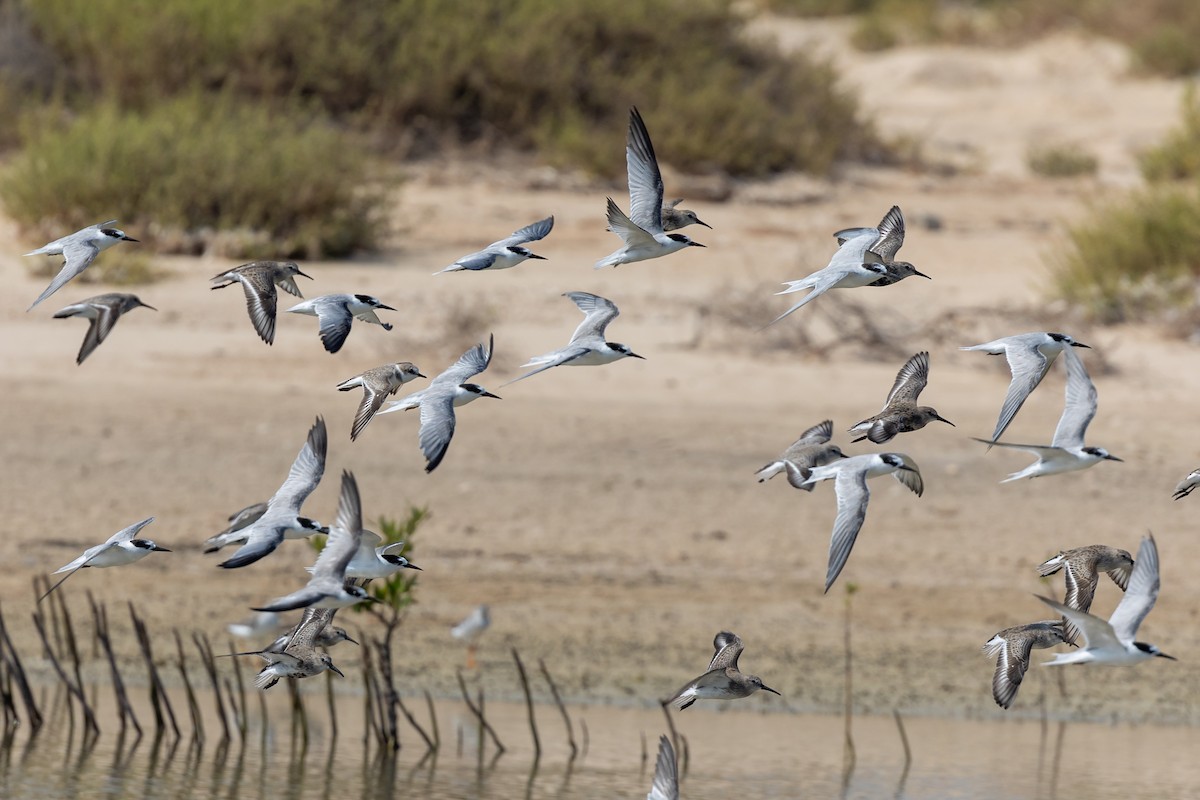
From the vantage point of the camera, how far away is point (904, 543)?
13.5 metres

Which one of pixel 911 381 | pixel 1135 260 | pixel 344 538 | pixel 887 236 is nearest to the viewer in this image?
pixel 344 538

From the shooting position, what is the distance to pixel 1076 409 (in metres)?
7.93

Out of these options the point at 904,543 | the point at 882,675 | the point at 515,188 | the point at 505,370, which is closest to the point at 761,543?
the point at 904,543

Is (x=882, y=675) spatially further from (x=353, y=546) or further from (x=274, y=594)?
(x=353, y=546)

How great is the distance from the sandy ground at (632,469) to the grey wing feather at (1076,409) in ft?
12.7

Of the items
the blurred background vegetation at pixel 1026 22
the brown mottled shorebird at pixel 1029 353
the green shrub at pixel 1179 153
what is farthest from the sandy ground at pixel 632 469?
the blurred background vegetation at pixel 1026 22

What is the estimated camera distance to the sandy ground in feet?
39.7

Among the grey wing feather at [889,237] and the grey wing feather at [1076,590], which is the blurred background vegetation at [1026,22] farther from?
the grey wing feather at [1076,590]

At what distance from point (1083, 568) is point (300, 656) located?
2888mm

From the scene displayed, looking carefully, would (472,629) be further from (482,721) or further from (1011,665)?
(1011,665)

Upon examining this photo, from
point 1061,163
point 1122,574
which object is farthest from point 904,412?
point 1061,163

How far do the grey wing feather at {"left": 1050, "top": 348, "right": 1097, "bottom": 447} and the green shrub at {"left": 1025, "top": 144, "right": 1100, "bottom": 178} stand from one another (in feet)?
59.0

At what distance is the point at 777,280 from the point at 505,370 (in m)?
3.74

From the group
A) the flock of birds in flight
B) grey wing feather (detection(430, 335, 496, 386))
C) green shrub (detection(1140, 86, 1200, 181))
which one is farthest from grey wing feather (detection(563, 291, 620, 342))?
green shrub (detection(1140, 86, 1200, 181))
